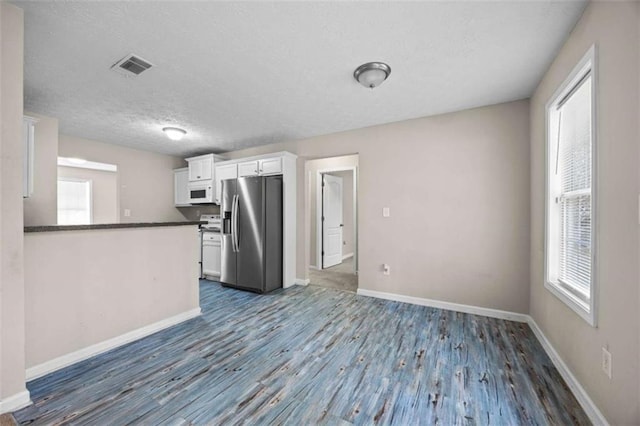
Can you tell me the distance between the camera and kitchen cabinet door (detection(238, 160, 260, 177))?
4352mm

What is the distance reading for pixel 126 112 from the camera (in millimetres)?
3119

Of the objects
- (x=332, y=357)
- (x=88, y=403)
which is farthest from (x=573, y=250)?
(x=88, y=403)

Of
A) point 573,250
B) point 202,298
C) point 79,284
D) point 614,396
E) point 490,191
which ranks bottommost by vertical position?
point 202,298

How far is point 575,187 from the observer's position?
1935 mm

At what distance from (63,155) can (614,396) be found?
635 cm

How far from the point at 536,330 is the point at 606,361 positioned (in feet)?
4.30

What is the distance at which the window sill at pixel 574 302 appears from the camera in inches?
59.7

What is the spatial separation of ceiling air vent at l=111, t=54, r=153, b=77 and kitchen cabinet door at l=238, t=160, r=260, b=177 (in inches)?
86.8

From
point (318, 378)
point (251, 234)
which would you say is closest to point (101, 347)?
point (318, 378)

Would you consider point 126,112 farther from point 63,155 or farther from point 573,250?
point 573,250

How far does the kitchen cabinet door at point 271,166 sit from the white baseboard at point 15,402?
3.33 meters

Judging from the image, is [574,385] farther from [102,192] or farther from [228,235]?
[102,192]


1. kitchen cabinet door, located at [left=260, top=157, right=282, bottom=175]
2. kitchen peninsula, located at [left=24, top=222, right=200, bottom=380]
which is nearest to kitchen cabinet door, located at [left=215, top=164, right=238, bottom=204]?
kitchen cabinet door, located at [left=260, top=157, right=282, bottom=175]

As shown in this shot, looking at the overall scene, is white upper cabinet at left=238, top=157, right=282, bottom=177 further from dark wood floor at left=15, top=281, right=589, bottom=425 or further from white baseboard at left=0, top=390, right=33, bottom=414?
white baseboard at left=0, top=390, right=33, bottom=414
